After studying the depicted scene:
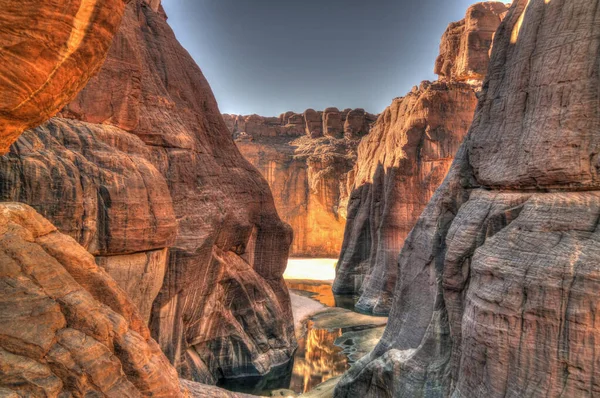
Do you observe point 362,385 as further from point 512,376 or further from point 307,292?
point 307,292

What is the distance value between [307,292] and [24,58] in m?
27.9

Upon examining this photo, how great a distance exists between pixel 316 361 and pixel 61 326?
13.6 metres

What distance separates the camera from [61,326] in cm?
506

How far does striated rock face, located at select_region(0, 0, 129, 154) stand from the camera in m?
3.23

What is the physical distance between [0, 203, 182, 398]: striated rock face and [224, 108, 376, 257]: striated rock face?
35639mm

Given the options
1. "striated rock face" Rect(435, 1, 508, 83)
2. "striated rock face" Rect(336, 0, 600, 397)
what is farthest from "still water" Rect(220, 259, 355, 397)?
"striated rock face" Rect(435, 1, 508, 83)

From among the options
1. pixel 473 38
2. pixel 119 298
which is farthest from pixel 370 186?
pixel 119 298

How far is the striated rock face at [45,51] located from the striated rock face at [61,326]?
1.83m

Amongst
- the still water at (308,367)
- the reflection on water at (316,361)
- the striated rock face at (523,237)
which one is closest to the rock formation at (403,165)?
the still water at (308,367)

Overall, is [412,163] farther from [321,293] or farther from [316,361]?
[316,361]

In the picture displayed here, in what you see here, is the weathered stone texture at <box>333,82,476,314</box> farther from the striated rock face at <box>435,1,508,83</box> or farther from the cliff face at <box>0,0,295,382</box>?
the cliff face at <box>0,0,295,382</box>

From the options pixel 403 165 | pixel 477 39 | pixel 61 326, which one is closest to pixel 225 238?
pixel 61 326

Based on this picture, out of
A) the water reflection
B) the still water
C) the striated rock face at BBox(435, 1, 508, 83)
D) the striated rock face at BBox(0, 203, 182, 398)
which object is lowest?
the still water

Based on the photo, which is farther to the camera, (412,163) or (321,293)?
(321,293)
